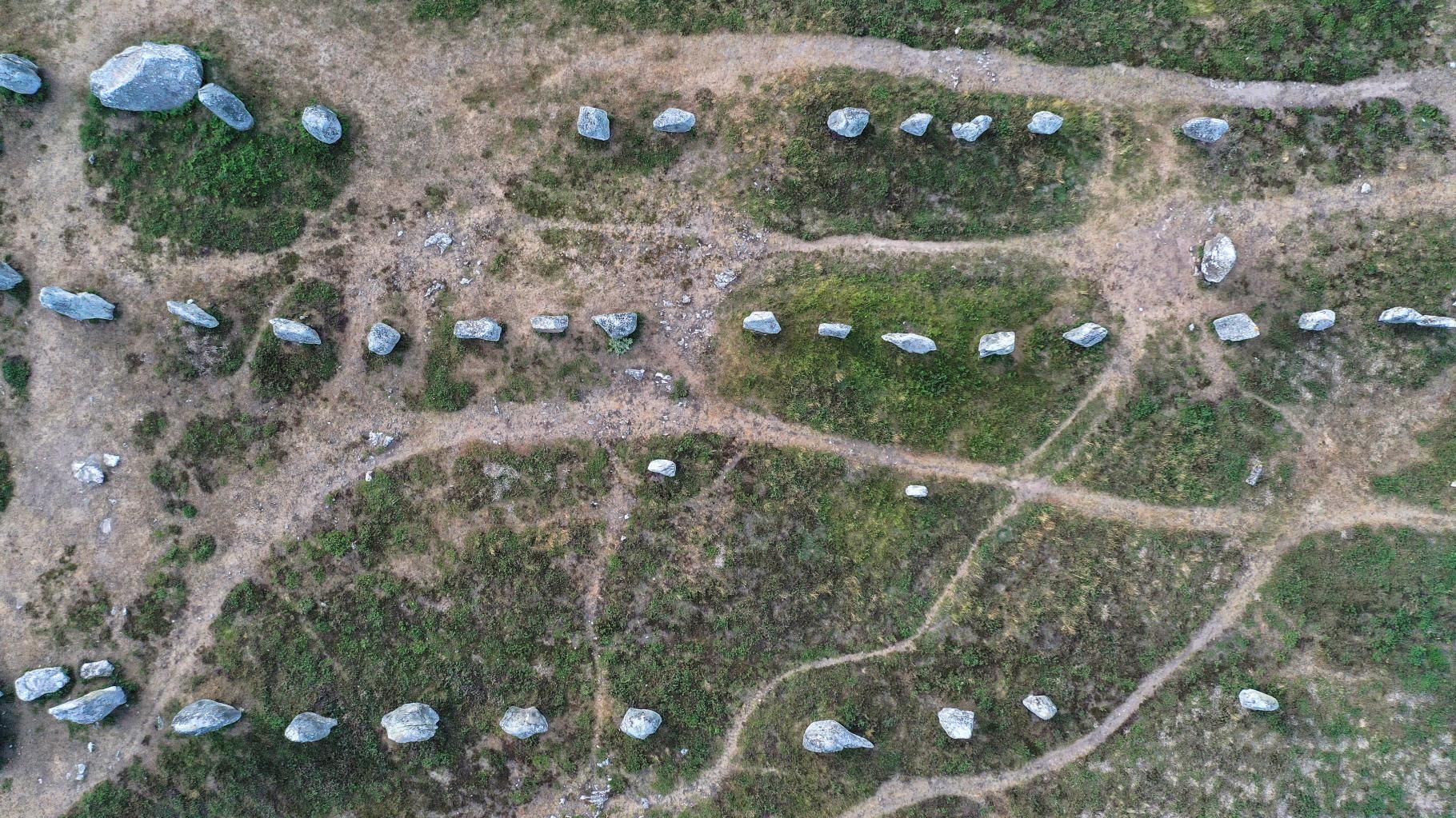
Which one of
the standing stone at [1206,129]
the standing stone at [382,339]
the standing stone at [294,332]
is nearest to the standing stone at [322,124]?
the standing stone at [294,332]

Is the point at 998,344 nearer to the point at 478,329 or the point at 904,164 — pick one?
the point at 904,164

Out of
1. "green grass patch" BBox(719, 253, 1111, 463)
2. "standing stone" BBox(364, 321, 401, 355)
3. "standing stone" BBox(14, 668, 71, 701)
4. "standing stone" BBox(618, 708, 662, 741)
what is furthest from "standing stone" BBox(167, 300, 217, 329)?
"standing stone" BBox(618, 708, 662, 741)

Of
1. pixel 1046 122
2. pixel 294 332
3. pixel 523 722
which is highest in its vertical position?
pixel 1046 122

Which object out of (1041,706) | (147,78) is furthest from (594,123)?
(1041,706)

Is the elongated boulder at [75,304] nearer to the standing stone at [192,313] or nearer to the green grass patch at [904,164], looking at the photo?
the standing stone at [192,313]

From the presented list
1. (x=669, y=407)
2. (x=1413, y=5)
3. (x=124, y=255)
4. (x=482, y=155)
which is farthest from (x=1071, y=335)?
(x=124, y=255)

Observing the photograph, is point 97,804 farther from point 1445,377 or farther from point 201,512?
point 1445,377
